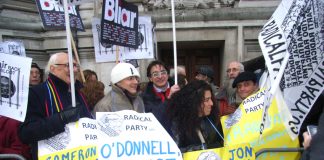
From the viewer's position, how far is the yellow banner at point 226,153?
132 inches

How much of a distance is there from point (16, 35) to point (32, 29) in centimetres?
33

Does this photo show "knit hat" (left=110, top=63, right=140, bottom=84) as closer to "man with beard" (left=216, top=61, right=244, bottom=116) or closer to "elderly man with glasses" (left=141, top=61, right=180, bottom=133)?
"elderly man with glasses" (left=141, top=61, right=180, bottom=133)

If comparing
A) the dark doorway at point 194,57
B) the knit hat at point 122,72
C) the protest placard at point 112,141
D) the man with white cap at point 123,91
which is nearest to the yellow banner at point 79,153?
the protest placard at point 112,141

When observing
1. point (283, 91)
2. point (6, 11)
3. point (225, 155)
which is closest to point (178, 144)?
point (225, 155)

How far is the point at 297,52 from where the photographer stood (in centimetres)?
308

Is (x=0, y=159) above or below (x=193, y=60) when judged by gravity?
below

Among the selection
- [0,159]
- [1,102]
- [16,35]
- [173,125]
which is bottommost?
[0,159]

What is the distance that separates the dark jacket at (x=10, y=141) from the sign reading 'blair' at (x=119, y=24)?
5.05ft

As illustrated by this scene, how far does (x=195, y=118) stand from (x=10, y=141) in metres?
1.62

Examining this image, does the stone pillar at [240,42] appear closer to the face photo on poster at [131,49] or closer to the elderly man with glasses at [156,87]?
the face photo on poster at [131,49]

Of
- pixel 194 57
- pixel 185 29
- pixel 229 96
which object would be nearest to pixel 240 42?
pixel 185 29

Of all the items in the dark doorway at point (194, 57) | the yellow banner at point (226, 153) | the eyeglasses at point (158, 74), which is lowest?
the yellow banner at point (226, 153)

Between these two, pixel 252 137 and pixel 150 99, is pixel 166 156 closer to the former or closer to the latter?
pixel 252 137

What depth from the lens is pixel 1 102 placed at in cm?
356
